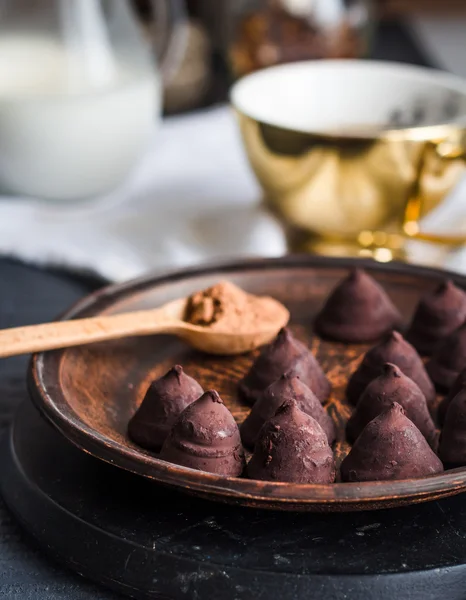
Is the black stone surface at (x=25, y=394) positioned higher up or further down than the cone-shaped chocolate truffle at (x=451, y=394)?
further down

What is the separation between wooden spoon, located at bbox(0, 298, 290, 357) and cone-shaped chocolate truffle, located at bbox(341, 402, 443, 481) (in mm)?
262

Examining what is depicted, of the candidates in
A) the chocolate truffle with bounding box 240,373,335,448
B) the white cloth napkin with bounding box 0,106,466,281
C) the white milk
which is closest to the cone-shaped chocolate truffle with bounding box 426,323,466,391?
the chocolate truffle with bounding box 240,373,335,448

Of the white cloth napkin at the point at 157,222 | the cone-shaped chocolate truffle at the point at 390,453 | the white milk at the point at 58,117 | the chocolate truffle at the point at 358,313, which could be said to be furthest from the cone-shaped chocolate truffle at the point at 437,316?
the white milk at the point at 58,117

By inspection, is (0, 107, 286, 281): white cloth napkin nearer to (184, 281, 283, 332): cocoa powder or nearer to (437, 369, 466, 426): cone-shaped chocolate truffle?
(184, 281, 283, 332): cocoa powder

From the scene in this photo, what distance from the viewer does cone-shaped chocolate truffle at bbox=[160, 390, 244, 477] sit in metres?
0.70

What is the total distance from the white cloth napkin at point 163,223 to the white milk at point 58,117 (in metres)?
0.06

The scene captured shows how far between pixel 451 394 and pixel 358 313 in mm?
189

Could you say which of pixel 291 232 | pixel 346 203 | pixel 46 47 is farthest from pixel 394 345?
pixel 46 47

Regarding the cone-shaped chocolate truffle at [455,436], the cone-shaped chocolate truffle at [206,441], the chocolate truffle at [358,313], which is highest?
the cone-shaped chocolate truffle at [206,441]

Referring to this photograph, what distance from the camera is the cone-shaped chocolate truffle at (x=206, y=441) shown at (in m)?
0.70

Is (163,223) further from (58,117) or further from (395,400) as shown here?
(395,400)

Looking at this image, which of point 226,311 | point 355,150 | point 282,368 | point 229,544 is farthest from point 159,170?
point 229,544

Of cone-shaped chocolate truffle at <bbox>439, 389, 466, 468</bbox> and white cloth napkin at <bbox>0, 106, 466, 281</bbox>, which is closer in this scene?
cone-shaped chocolate truffle at <bbox>439, 389, 466, 468</bbox>

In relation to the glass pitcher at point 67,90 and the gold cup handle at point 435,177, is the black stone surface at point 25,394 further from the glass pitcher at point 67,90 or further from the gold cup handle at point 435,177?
the gold cup handle at point 435,177
